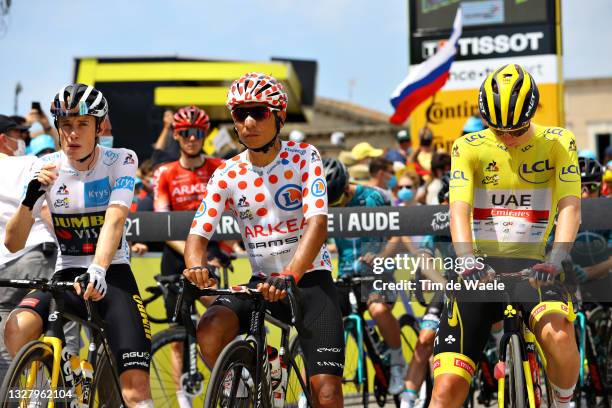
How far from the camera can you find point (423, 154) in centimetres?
1479

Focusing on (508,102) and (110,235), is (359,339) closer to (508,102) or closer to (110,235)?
(110,235)

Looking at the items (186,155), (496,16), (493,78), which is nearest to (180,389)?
(186,155)

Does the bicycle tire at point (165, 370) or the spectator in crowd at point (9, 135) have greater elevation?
the spectator in crowd at point (9, 135)

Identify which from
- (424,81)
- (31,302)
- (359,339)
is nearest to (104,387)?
(31,302)

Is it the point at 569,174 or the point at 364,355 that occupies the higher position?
the point at 569,174

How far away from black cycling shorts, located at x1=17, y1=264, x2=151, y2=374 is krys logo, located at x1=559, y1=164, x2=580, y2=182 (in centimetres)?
270

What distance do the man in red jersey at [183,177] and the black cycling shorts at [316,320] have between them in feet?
12.2

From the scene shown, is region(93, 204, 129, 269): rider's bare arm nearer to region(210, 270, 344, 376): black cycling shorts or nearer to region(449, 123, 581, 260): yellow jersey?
region(210, 270, 344, 376): black cycling shorts

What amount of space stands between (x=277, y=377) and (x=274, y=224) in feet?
3.11

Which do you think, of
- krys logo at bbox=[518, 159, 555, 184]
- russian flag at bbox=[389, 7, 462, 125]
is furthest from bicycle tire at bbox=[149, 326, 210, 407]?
russian flag at bbox=[389, 7, 462, 125]

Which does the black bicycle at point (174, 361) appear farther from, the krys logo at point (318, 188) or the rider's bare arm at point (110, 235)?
the krys logo at point (318, 188)

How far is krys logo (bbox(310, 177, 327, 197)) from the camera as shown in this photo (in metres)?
6.59

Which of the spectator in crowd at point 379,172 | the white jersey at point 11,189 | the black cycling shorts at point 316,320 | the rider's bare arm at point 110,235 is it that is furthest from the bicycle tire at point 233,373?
the spectator in crowd at point 379,172

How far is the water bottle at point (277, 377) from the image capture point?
6.58 meters
